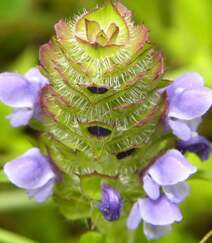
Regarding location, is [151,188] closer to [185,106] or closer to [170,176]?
[170,176]

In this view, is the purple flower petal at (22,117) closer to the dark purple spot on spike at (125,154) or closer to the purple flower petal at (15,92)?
the purple flower petal at (15,92)

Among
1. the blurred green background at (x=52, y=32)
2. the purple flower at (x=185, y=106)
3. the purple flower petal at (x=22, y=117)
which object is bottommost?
the blurred green background at (x=52, y=32)

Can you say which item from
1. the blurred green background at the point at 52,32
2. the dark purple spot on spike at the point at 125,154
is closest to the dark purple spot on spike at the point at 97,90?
the dark purple spot on spike at the point at 125,154

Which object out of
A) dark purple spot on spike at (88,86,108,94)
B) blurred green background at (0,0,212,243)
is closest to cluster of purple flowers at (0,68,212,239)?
dark purple spot on spike at (88,86,108,94)

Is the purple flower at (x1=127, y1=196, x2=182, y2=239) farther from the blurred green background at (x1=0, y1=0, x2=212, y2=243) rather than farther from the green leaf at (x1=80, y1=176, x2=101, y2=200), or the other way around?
the blurred green background at (x1=0, y1=0, x2=212, y2=243)

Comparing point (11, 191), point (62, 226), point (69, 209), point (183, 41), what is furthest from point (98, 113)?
point (183, 41)

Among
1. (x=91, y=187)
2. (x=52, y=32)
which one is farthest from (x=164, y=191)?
(x=52, y=32)

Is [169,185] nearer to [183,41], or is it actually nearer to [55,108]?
[55,108]
